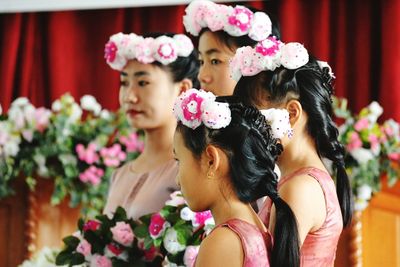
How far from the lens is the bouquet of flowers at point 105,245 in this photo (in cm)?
246

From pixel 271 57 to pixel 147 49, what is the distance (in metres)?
0.88

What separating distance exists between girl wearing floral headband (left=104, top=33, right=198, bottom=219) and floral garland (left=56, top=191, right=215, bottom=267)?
0.76 feet

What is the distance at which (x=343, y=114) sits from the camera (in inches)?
144

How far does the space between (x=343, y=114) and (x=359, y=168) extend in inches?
10.3

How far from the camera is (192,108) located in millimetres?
1761

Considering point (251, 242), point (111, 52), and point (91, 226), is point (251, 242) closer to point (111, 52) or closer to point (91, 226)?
point (91, 226)

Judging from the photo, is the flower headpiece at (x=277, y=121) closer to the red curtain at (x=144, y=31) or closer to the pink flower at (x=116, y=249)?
the pink flower at (x=116, y=249)

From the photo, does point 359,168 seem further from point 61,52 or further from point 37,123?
point 61,52

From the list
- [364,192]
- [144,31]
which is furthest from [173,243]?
[144,31]

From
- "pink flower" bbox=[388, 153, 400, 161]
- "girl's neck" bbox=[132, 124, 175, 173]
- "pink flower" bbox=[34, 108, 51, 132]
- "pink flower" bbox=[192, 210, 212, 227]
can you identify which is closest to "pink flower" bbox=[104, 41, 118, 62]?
"girl's neck" bbox=[132, 124, 175, 173]

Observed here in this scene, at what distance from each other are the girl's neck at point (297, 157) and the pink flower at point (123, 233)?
600 mm

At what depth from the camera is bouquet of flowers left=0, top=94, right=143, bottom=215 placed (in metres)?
3.66

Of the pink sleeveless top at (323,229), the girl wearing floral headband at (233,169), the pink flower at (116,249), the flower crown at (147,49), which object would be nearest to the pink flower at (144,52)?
the flower crown at (147,49)

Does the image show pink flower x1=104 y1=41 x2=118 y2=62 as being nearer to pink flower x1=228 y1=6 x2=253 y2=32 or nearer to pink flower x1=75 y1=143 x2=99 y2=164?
pink flower x1=228 y1=6 x2=253 y2=32
